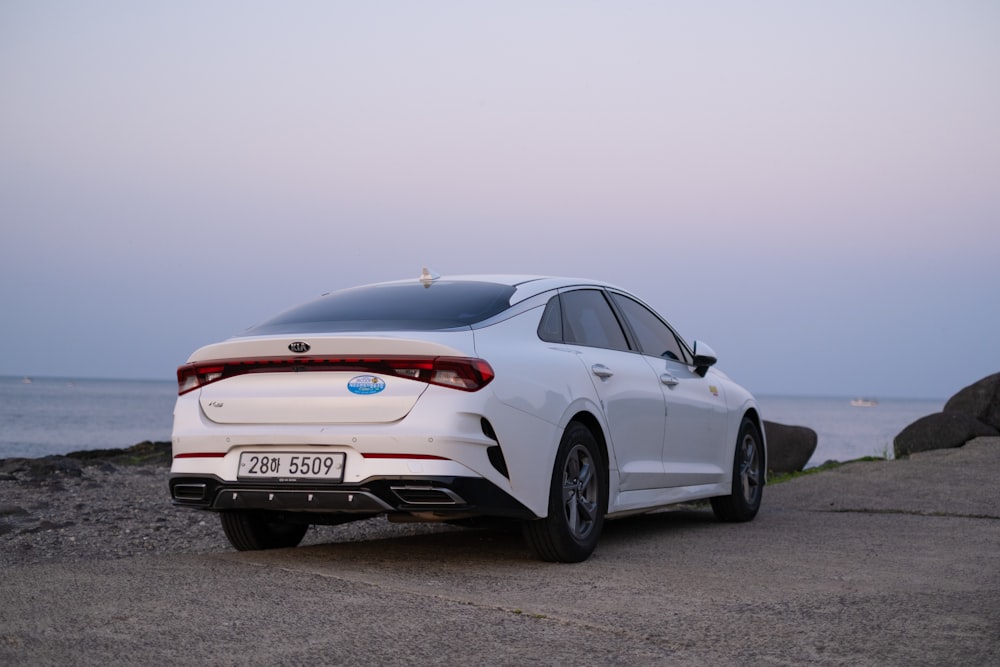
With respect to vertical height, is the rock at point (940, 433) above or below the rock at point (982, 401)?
below

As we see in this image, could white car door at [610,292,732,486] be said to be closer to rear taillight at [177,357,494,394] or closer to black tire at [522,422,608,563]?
black tire at [522,422,608,563]

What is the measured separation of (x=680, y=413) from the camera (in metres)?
7.53

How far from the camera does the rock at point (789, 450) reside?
16484mm

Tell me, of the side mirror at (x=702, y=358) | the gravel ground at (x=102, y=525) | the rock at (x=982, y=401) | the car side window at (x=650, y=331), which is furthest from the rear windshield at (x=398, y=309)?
the rock at (x=982, y=401)

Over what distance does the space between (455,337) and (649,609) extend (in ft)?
5.20

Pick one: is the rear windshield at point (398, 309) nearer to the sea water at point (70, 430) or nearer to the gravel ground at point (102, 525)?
the gravel ground at point (102, 525)

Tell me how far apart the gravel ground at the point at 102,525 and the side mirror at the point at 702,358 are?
2130mm

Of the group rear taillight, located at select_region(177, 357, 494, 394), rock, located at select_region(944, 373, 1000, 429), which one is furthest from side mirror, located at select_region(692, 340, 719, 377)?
rock, located at select_region(944, 373, 1000, 429)

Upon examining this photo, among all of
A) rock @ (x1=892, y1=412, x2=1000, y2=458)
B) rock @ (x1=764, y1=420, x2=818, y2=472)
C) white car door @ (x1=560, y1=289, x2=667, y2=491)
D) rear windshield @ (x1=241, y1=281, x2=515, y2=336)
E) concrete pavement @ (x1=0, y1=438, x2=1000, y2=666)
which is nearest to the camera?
concrete pavement @ (x1=0, y1=438, x2=1000, y2=666)

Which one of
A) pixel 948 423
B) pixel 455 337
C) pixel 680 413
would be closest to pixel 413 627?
pixel 455 337

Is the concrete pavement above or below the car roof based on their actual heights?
below

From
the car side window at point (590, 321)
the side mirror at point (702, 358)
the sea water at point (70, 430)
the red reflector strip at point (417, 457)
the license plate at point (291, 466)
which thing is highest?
the car side window at point (590, 321)

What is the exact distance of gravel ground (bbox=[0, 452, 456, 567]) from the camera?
7.91 m

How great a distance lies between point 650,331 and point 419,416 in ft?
9.51
